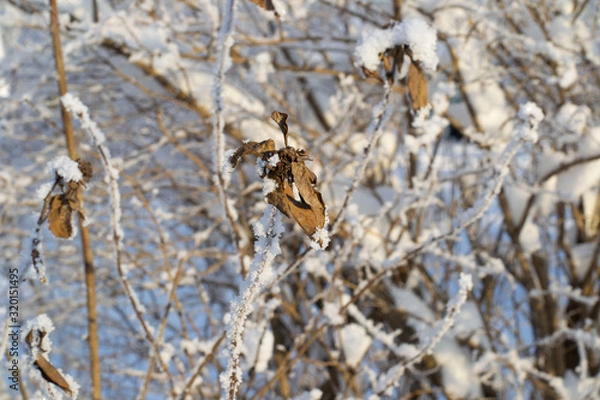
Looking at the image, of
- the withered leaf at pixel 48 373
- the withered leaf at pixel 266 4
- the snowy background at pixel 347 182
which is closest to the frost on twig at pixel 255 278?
the snowy background at pixel 347 182

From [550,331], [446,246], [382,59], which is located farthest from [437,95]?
[550,331]

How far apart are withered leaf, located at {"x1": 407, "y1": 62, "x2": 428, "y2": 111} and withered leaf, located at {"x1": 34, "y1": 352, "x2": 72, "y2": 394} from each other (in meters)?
0.67

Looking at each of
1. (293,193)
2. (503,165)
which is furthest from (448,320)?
(293,193)

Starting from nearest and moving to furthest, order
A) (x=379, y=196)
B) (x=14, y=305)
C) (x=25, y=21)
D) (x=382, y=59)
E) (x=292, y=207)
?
(x=292, y=207), (x=382, y=59), (x=14, y=305), (x=25, y=21), (x=379, y=196)

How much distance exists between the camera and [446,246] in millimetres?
3371

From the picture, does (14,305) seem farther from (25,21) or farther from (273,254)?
(25,21)

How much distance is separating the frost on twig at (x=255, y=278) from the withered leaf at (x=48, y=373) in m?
0.24

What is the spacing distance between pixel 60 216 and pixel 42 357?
0.23 metres

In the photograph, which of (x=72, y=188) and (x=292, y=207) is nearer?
(x=292, y=207)

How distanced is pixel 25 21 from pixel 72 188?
7.39 ft

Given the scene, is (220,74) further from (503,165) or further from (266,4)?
(503,165)

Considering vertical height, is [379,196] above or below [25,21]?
below

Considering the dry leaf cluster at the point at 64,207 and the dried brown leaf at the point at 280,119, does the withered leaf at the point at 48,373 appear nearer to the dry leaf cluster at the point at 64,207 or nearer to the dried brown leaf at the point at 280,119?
the dry leaf cluster at the point at 64,207

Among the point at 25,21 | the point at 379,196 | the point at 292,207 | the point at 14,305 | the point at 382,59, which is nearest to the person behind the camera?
the point at 292,207
